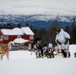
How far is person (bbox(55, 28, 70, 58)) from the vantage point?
3.78 m

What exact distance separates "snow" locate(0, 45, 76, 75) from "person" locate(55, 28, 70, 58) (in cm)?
26

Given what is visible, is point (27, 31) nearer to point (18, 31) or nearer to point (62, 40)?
point (18, 31)

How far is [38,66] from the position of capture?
3.45 m

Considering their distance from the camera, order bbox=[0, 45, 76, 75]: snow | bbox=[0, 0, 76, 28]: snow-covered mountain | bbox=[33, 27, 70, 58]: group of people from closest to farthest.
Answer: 1. bbox=[0, 45, 76, 75]: snow
2. bbox=[33, 27, 70, 58]: group of people
3. bbox=[0, 0, 76, 28]: snow-covered mountain

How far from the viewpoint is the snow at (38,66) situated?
3.41 meters

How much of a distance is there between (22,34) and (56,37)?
0.40 metres

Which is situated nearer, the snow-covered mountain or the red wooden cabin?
the red wooden cabin

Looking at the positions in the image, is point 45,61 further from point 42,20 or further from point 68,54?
point 42,20

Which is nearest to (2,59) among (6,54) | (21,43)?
(6,54)

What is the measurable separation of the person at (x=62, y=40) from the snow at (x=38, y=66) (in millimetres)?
257
